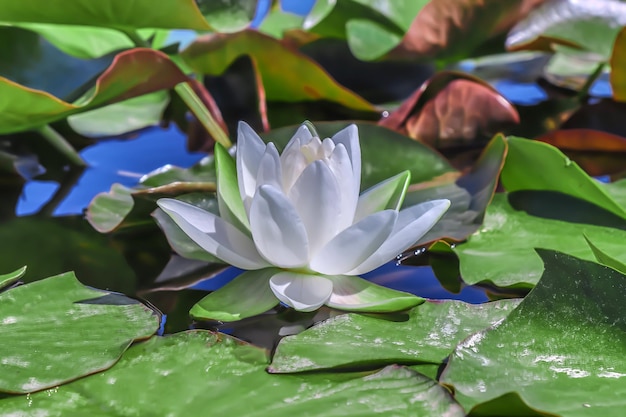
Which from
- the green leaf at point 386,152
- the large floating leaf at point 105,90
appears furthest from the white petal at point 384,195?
the large floating leaf at point 105,90

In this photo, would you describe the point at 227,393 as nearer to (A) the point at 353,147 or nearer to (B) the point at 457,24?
(A) the point at 353,147

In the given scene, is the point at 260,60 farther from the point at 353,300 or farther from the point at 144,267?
the point at 353,300

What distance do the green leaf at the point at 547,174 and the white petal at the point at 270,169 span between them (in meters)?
0.41

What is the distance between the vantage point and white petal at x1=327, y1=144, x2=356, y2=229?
2.70 ft

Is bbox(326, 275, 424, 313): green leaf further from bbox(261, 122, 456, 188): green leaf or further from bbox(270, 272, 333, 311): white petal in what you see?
bbox(261, 122, 456, 188): green leaf

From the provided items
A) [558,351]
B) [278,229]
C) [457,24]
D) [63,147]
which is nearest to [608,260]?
[558,351]

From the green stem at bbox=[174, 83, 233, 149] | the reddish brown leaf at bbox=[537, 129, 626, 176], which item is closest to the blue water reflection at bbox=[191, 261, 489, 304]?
the green stem at bbox=[174, 83, 233, 149]

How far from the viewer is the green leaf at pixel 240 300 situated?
82cm

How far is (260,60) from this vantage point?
1415 mm

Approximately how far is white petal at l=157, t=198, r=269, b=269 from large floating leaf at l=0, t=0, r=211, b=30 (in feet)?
1.28

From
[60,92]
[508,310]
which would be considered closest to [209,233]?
[508,310]

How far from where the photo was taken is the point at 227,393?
0.69 meters

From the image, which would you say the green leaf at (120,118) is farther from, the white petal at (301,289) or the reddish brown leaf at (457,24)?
the white petal at (301,289)

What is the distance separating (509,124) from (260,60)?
1.66 feet
